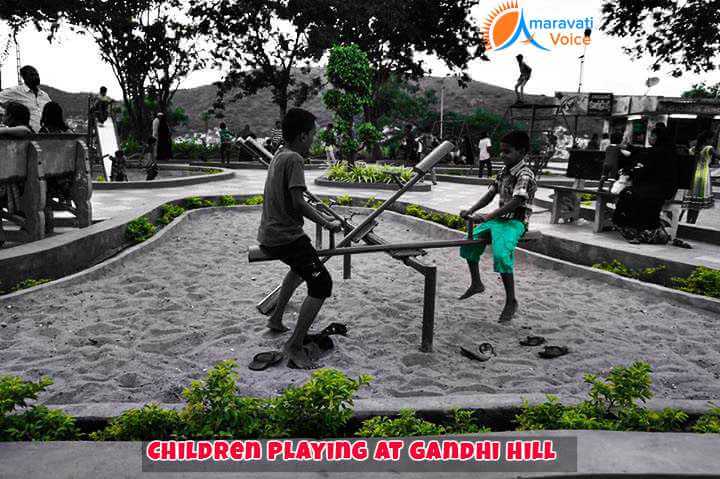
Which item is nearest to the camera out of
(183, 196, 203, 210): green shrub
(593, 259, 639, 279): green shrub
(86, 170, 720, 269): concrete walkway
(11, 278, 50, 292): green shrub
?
(11, 278, 50, 292): green shrub

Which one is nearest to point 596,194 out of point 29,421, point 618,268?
point 618,268

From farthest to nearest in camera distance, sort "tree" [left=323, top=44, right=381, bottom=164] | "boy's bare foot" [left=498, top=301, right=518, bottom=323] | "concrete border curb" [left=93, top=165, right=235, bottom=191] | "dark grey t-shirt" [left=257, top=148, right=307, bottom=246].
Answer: "tree" [left=323, top=44, right=381, bottom=164]
"concrete border curb" [left=93, top=165, right=235, bottom=191]
"boy's bare foot" [left=498, top=301, right=518, bottom=323]
"dark grey t-shirt" [left=257, top=148, right=307, bottom=246]

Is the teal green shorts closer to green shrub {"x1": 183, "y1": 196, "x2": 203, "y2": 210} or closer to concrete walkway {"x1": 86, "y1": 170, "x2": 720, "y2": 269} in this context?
concrete walkway {"x1": 86, "y1": 170, "x2": 720, "y2": 269}

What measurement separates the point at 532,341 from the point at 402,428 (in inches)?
80.6

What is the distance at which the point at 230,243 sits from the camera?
7.61 metres

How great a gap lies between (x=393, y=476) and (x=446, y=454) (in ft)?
0.97

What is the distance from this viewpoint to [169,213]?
873cm

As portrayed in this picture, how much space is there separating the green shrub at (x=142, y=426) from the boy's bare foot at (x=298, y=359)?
3.71 ft

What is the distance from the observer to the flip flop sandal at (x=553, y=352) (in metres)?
3.90

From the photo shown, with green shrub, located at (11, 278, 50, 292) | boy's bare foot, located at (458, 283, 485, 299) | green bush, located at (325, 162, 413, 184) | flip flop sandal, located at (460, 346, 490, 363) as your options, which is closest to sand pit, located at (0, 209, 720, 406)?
flip flop sandal, located at (460, 346, 490, 363)

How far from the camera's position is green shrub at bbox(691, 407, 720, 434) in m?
2.51

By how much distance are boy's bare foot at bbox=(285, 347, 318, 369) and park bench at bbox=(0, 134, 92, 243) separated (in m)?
3.82

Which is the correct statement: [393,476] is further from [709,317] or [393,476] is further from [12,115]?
[12,115]

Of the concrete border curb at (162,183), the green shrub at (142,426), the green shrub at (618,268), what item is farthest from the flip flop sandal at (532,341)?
the concrete border curb at (162,183)
